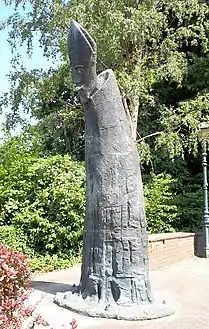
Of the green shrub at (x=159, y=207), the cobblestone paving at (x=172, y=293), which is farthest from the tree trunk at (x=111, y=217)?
the green shrub at (x=159, y=207)

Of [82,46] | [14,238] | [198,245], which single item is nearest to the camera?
[82,46]

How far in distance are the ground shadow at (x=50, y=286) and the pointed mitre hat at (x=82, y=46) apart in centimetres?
319

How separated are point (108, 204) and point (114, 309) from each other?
1220 millimetres

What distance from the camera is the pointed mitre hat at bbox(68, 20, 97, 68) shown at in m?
5.57

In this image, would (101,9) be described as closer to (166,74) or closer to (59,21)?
(59,21)

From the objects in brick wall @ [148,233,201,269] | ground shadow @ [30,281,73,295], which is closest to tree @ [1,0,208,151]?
brick wall @ [148,233,201,269]

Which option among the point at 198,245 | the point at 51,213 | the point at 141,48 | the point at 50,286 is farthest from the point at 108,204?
the point at 141,48

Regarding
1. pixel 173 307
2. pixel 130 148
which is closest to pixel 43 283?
pixel 173 307

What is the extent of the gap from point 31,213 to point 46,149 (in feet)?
15.8

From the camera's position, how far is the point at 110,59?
43.2ft

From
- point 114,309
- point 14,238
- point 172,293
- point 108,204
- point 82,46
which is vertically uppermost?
point 82,46

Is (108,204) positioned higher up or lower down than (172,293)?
higher up

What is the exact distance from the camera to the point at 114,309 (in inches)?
212

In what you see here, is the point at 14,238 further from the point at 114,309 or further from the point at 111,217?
the point at 114,309
